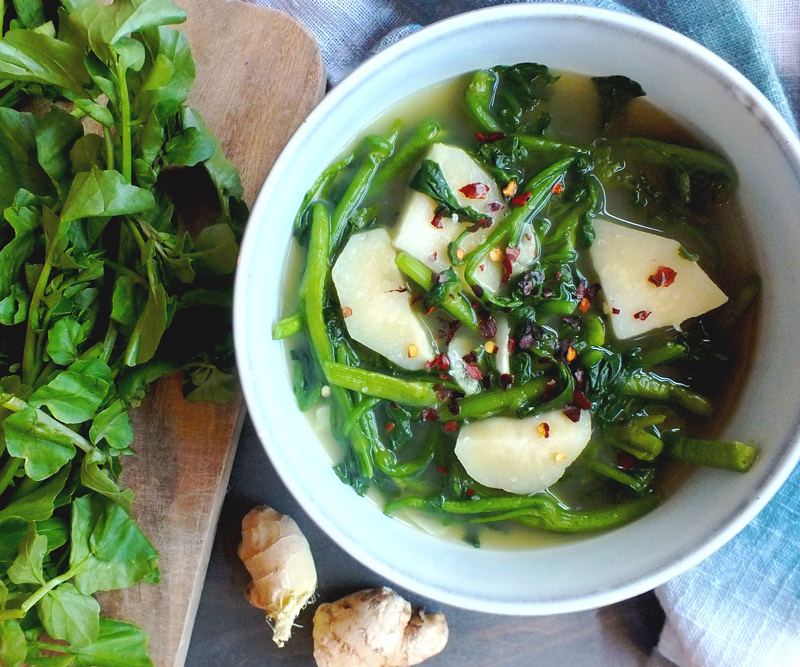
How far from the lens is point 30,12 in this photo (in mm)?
1539

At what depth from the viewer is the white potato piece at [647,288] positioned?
1494 millimetres

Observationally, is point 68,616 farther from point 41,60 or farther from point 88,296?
point 41,60

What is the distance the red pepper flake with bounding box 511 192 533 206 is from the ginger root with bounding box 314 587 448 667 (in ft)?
3.39

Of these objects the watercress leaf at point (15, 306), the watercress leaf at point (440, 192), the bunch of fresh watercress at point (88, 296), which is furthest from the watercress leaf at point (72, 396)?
the watercress leaf at point (440, 192)

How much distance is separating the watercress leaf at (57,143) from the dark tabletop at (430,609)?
856 millimetres

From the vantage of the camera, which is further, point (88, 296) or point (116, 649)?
point (116, 649)

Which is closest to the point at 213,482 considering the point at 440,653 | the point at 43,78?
the point at 440,653

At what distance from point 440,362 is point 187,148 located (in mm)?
671

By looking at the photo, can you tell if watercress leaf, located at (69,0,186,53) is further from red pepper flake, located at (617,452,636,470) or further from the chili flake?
red pepper flake, located at (617,452,636,470)

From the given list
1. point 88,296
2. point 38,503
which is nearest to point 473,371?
point 88,296

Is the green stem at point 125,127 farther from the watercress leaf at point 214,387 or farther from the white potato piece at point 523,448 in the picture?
the white potato piece at point 523,448

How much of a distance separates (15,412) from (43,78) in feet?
2.07

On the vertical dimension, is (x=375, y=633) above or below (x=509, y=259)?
below

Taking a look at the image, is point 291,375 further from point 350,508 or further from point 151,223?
point 151,223
